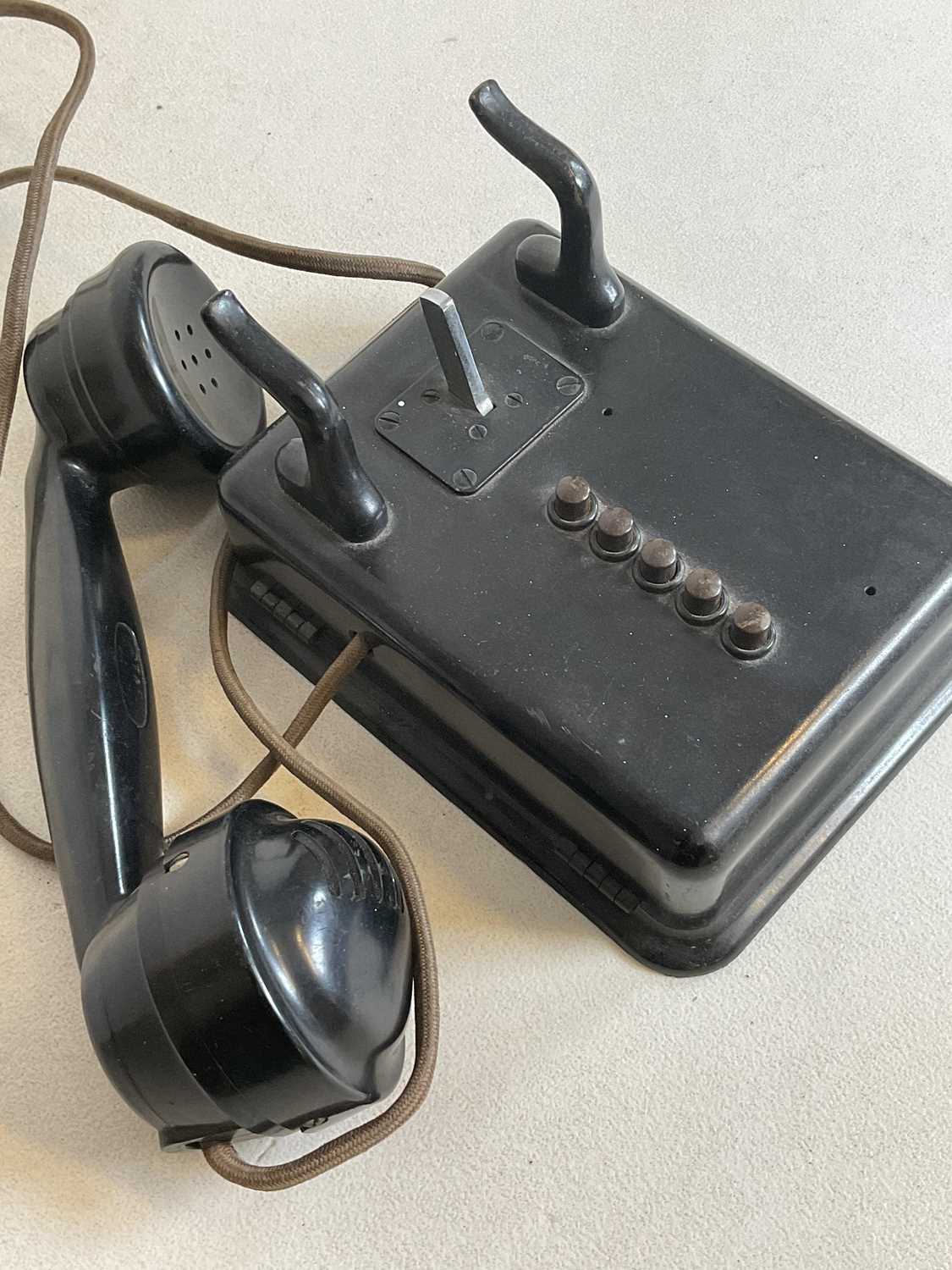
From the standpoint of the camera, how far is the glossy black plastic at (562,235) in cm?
92

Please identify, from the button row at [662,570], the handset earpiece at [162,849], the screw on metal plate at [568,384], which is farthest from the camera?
the screw on metal plate at [568,384]

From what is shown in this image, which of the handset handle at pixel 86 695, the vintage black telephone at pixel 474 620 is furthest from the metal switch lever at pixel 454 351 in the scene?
the handset handle at pixel 86 695

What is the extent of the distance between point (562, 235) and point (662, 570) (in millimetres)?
252

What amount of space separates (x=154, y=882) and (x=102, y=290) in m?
0.41

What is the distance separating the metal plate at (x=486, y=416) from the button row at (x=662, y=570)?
5 centimetres

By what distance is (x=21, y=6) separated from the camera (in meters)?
1.21

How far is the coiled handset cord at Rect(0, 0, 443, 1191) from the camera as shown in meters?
0.80

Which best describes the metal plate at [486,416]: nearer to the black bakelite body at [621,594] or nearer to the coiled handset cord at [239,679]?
the black bakelite body at [621,594]

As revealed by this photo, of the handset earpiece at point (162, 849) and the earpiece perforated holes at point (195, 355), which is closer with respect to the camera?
the handset earpiece at point (162, 849)

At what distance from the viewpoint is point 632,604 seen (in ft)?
2.82

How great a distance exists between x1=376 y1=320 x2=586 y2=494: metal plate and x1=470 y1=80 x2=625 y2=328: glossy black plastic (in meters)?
0.04

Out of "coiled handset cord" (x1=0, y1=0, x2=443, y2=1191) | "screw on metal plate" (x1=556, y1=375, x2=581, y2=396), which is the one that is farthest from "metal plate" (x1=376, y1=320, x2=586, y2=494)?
"coiled handset cord" (x1=0, y1=0, x2=443, y2=1191)

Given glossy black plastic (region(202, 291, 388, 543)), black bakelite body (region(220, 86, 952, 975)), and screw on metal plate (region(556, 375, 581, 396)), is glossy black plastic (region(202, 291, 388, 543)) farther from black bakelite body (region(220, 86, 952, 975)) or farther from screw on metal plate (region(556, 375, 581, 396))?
screw on metal plate (region(556, 375, 581, 396))

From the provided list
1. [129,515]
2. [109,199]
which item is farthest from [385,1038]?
[109,199]
